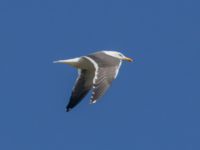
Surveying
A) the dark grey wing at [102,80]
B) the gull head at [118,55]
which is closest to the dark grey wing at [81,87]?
the gull head at [118,55]

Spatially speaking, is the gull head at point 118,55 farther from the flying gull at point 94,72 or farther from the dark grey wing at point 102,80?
the dark grey wing at point 102,80

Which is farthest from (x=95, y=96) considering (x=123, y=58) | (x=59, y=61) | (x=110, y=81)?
(x=123, y=58)

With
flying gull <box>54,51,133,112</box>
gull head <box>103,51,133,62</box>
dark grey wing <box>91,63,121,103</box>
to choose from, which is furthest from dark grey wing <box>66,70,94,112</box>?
dark grey wing <box>91,63,121,103</box>

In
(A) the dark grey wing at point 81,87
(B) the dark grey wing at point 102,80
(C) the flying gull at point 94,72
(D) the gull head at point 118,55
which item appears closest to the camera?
(B) the dark grey wing at point 102,80

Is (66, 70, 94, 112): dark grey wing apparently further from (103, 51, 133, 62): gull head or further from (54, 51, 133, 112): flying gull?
(103, 51, 133, 62): gull head

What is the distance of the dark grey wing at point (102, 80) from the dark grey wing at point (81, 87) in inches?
53.8

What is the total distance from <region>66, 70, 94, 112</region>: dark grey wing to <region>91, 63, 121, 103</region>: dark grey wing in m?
1.37

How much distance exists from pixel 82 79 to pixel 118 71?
156 centimetres

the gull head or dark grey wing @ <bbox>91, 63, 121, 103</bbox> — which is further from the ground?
the gull head

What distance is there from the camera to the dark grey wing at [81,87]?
19.3 m

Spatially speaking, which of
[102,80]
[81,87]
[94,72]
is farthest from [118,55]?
[102,80]

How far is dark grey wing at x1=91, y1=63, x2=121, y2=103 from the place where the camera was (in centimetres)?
1739

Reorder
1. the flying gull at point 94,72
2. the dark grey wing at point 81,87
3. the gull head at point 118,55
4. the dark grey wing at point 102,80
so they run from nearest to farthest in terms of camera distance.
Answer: the dark grey wing at point 102,80 → the flying gull at point 94,72 → the dark grey wing at point 81,87 → the gull head at point 118,55

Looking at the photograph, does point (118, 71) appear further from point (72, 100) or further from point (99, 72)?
point (72, 100)
